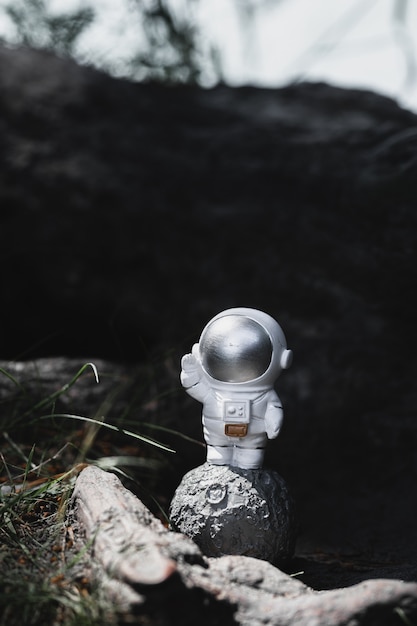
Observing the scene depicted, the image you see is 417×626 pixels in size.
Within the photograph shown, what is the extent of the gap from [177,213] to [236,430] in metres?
2.55

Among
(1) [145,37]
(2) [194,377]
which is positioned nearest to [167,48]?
(1) [145,37]

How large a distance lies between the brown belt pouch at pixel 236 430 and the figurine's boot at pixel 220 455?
0.08 m

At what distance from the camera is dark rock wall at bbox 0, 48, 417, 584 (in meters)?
4.06

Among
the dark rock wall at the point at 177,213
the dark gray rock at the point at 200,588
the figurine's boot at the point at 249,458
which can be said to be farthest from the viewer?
the dark rock wall at the point at 177,213

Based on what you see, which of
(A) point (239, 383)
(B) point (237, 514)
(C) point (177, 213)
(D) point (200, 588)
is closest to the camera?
(D) point (200, 588)

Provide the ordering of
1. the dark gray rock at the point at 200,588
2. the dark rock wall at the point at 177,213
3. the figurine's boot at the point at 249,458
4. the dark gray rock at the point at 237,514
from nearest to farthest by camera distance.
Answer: the dark gray rock at the point at 200,588 → the dark gray rock at the point at 237,514 → the figurine's boot at the point at 249,458 → the dark rock wall at the point at 177,213

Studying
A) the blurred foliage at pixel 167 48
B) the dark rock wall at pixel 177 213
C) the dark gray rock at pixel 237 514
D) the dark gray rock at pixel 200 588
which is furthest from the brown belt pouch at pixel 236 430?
the blurred foliage at pixel 167 48

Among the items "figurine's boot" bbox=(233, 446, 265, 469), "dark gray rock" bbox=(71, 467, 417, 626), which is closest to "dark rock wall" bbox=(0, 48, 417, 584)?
"figurine's boot" bbox=(233, 446, 265, 469)

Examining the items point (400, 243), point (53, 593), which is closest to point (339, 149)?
point (400, 243)

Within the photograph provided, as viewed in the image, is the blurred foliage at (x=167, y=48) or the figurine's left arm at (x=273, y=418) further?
the blurred foliage at (x=167, y=48)

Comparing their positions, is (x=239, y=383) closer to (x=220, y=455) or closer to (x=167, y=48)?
(x=220, y=455)

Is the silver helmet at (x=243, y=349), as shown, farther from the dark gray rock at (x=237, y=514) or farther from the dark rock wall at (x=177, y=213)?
the dark rock wall at (x=177, y=213)

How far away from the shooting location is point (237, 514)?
222 cm

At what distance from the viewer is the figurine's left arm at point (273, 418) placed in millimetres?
2291
